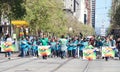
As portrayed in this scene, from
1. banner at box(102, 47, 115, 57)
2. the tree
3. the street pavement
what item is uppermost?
the tree

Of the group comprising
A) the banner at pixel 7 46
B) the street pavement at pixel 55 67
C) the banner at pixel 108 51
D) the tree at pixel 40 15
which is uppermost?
the tree at pixel 40 15

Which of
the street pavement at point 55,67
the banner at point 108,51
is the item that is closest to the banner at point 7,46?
the street pavement at point 55,67

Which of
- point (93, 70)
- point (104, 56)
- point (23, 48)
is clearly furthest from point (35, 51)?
point (93, 70)

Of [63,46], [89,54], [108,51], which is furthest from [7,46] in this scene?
[108,51]

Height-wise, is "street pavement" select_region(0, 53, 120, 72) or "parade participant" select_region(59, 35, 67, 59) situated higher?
"parade participant" select_region(59, 35, 67, 59)

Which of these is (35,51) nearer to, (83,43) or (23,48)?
(23,48)

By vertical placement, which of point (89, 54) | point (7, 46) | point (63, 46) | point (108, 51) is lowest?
point (89, 54)

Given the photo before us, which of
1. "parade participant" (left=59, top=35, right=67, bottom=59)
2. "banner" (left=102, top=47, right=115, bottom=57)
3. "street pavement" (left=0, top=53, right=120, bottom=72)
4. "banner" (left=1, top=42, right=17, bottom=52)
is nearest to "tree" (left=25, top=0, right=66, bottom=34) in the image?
"parade participant" (left=59, top=35, right=67, bottom=59)

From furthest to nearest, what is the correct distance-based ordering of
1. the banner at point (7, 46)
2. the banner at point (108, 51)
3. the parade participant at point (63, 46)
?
1. the parade participant at point (63, 46)
2. the banner at point (7, 46)
3. the banner at point (108, 51)

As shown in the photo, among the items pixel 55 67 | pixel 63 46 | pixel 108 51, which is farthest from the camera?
pixel 63 46

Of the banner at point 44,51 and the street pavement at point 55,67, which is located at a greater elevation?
the banner at point 44,51

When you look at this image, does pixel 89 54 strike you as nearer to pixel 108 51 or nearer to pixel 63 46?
pixel 108 51

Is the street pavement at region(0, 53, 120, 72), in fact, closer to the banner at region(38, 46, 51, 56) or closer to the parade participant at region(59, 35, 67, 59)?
the banner at region(38, 46, 51, 56)

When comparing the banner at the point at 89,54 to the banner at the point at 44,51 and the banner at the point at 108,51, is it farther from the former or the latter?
the banner at the point at 44,51
